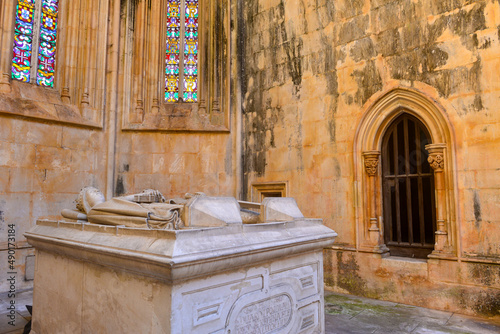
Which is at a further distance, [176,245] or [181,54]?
[181,54]

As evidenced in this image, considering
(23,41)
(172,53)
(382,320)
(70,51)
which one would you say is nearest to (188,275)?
(382,320)

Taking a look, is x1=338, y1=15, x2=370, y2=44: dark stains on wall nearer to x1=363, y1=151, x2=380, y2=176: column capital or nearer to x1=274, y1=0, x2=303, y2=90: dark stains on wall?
x1=274, y1=0, x2=303, y2=90: dark stains on wall

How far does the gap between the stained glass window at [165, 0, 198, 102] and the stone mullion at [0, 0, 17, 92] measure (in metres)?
3.00

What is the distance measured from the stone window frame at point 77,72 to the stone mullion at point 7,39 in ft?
0.07

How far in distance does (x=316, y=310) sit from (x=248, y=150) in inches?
186

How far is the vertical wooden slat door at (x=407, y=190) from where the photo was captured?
211 inches

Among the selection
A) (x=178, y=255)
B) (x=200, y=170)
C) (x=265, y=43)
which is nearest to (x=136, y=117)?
(x=200, y=170)

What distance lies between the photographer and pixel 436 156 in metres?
4.97

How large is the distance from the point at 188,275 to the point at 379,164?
15.0 feet

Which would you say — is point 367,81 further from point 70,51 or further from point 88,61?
point 70,51

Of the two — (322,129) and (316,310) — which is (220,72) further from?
(316,310)

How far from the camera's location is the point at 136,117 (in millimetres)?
7539

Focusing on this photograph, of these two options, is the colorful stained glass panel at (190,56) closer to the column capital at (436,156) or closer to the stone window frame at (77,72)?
the stone window frame at (77,72)

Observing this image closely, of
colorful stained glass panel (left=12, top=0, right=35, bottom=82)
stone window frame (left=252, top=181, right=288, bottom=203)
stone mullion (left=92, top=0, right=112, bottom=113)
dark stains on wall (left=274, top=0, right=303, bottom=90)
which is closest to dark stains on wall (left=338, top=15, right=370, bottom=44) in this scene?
dark stains on wall (left=274, top=0, right=303, bottom=90)
